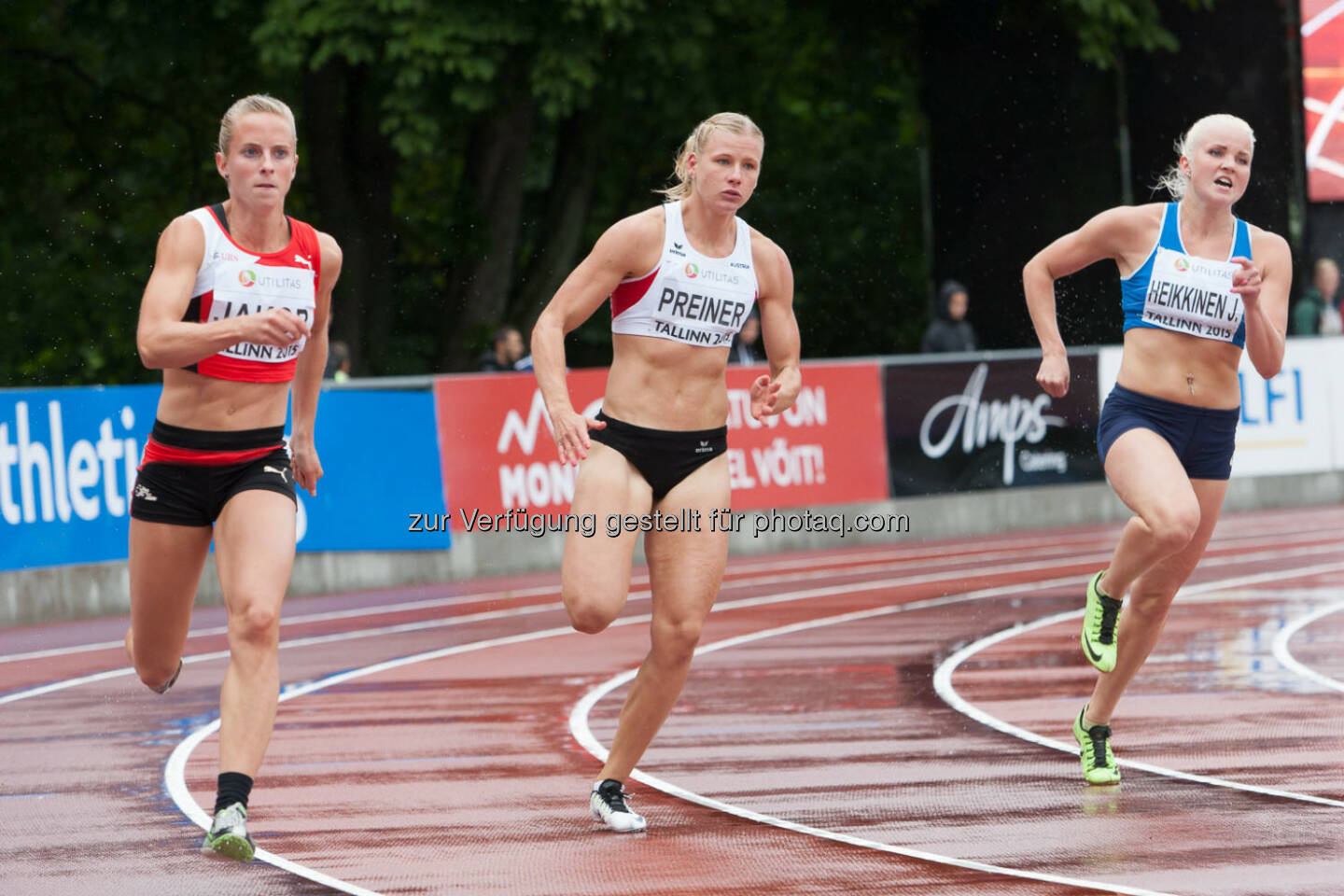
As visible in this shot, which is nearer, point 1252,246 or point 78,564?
point 1252,246

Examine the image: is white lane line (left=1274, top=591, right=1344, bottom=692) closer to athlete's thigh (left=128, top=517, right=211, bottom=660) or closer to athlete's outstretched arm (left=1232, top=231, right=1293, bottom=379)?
athlete's outstretched arm (left=1232, top=231, right=1293, bottom=379)

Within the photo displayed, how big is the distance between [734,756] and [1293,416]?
559 inches

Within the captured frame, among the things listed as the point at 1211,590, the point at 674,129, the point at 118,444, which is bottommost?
the point at 1211,590

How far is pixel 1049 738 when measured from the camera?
28.9ft

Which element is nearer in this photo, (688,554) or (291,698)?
(688,554)

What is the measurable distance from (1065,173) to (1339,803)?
64.0ft

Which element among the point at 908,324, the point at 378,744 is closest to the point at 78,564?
the point at 378,744

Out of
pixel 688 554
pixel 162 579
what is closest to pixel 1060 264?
pixel 688 554

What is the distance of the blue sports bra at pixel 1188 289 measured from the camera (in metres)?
7.64

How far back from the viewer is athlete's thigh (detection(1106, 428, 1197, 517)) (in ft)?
24.4

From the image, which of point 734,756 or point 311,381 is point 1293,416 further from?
point 311,381

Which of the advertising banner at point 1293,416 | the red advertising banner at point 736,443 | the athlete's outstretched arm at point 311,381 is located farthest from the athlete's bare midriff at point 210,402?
the advertising banner at point 1293,416

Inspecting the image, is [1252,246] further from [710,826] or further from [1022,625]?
[1022,625]

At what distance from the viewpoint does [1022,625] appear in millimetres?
12969
